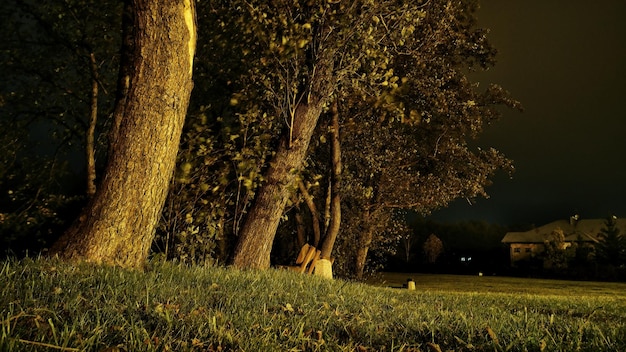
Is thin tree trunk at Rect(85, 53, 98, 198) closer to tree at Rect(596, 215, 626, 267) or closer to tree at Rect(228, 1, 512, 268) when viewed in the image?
tree at Rect(228, 1, 512, 268)

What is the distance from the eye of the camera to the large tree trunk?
23.1 ft

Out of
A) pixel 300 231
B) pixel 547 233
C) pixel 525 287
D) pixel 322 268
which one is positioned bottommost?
pixel 525 287

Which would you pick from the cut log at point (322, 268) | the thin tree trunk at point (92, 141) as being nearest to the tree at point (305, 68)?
the thin tree trunk at point (92, 141)

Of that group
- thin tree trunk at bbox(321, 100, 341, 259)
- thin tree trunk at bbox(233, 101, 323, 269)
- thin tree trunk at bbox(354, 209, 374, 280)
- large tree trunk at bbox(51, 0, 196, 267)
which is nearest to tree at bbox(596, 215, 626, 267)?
thin tree trunk at bbox(354, 209, 374, 280)

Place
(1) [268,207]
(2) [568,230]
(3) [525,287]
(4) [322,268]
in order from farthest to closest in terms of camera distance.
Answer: (2) [568,230], (3) [525,287], (4) [322,268], (1) [268,207]

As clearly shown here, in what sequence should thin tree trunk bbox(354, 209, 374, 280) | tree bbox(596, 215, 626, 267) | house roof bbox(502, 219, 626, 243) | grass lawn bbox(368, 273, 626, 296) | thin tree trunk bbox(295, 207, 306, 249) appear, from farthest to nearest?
1. house roof bbox(502, 219, 626, 243)
2. tree bbox(596, 215, 626, 267)
3. grass lawn bbox(368, 273, 626, 296)
4. thin tree trunk bbox(354, 209, 374, 280)
5. thin tree trunk bbox(295, 207, 306, 249)

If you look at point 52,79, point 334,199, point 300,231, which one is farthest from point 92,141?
point 300,231

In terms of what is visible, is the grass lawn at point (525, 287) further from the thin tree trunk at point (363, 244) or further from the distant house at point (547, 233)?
the distant house at point (547, 233)

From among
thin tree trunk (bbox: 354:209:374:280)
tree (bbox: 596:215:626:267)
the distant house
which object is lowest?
thin tree trunk (bbox: 354:209:374:280)

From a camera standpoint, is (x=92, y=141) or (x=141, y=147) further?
(x=92, y=141)

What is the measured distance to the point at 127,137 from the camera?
7184 millimetres

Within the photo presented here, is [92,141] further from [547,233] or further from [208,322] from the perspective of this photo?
[547,233]

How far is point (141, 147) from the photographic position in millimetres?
7184

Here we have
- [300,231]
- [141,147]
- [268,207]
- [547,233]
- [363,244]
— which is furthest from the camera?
[547,233]
